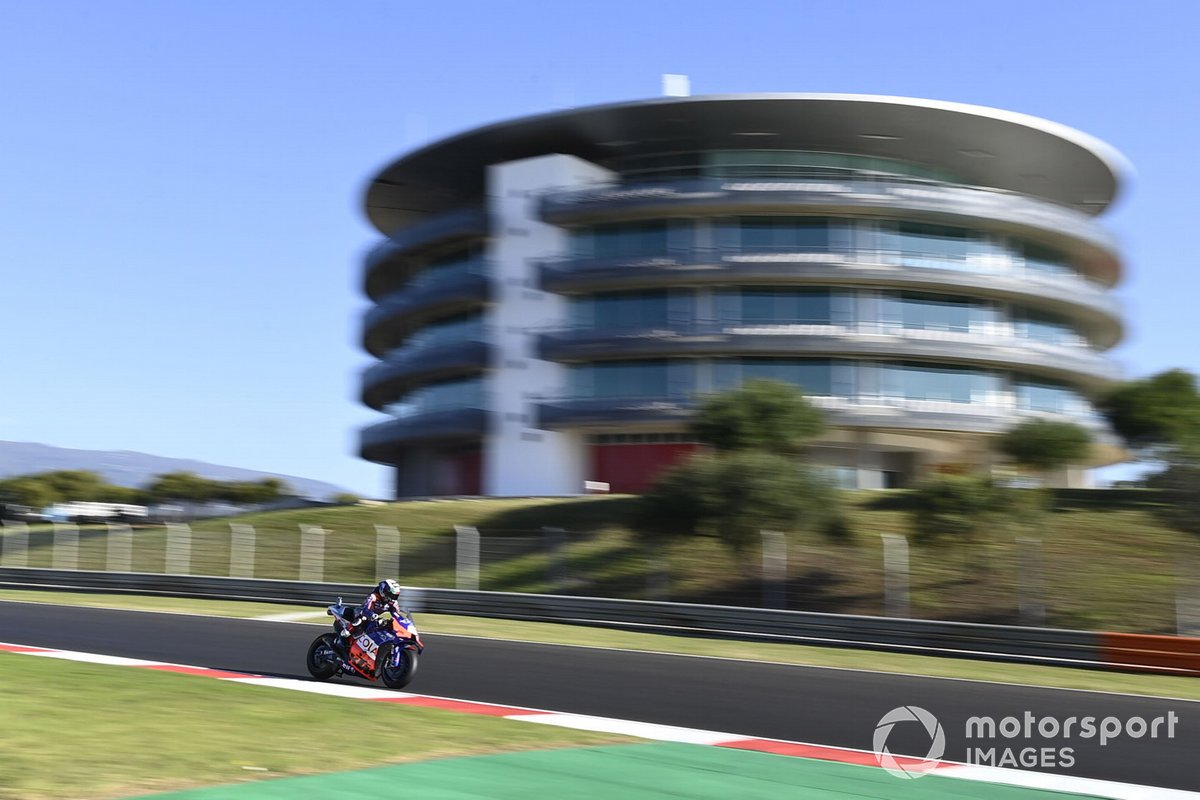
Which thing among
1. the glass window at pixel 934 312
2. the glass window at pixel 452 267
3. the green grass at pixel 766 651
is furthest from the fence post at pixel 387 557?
the glass window at pixel 934 312

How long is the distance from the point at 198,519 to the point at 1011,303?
35.7 meters

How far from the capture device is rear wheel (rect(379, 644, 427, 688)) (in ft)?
43.6

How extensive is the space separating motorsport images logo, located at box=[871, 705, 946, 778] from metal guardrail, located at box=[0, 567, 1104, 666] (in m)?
7.42

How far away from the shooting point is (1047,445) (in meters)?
42.0

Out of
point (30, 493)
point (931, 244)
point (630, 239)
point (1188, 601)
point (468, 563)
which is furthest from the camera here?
point (30, 493)

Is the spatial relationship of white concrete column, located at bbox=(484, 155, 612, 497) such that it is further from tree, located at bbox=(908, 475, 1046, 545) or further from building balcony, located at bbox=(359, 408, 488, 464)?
tree, located at bbox=(908, 475, 1046, 545)

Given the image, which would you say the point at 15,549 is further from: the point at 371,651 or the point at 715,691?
the point at 715,691

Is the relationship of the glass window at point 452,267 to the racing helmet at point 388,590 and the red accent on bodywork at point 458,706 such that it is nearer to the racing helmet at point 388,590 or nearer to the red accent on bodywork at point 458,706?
the racing helmet at point 388,590

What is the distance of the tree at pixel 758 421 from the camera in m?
36.2

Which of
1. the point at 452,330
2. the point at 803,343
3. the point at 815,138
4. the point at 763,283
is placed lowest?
the point at 803,343

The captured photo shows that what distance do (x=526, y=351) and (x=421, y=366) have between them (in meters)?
5.94

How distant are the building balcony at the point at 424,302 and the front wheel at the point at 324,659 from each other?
3868 centimetres

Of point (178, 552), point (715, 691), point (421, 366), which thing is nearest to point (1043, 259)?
point (421, 366)

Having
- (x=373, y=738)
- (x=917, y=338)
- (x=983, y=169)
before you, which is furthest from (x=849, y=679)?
(x=983, y=169)
